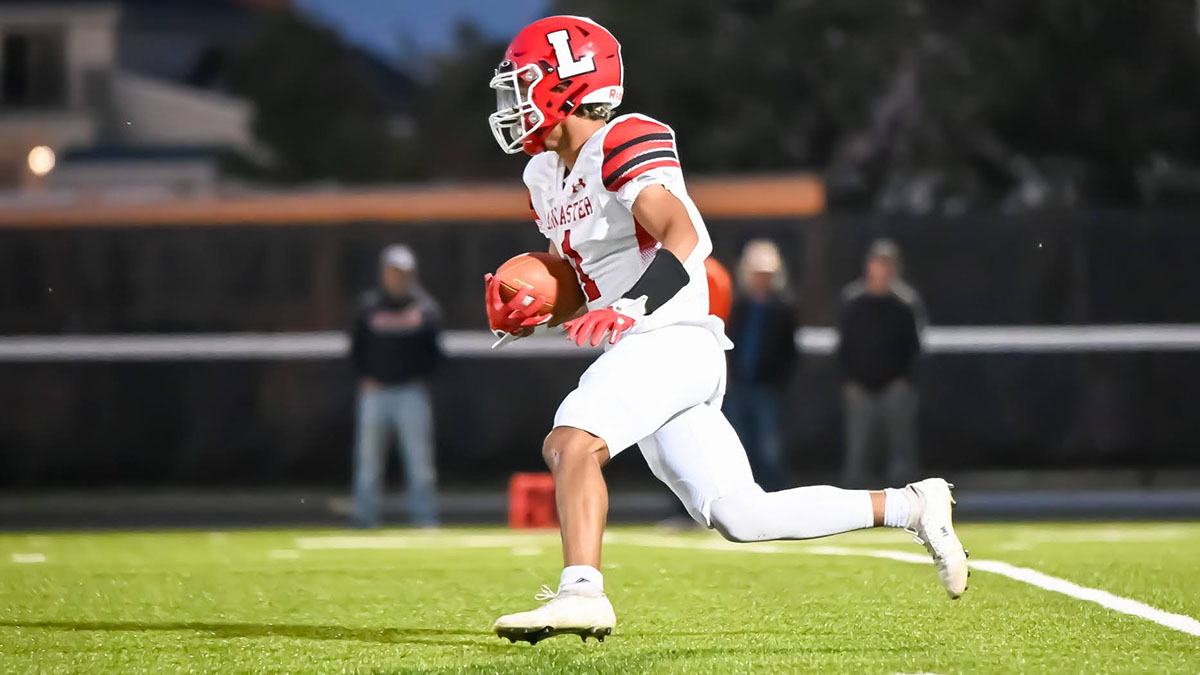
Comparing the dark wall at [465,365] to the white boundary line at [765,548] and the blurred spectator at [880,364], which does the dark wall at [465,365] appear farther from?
the white boundary line at [765,548]

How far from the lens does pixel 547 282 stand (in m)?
5.86

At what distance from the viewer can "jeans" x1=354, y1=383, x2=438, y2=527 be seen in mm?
13141

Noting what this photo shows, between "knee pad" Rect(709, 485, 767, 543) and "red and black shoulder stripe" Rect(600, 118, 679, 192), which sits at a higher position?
"red and black shoulder stripe" Rect(600, 118, 679, 192)

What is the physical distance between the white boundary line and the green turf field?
0.20ft

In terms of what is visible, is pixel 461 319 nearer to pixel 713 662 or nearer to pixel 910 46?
pixel 713 662

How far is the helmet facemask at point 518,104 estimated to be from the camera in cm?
584

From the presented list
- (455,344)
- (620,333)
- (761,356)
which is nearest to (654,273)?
(620,333)

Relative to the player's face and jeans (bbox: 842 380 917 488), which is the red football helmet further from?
jeans (bbox: 842 380 917 488)

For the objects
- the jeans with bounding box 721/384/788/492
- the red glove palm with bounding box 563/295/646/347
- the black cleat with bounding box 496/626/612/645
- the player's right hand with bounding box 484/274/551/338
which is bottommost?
the black cleat with bounding box 496/626/612/645

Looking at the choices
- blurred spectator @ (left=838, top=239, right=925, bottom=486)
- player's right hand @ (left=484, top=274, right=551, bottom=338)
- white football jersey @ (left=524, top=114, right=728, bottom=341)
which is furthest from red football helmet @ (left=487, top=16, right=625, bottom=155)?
blurred spectator @ (left=838, top=239, right=925, bottom=486)

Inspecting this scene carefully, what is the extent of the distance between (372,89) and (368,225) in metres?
36.4

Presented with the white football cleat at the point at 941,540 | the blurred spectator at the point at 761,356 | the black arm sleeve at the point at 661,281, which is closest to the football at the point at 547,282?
the black arm sleeve at the point at 661,281

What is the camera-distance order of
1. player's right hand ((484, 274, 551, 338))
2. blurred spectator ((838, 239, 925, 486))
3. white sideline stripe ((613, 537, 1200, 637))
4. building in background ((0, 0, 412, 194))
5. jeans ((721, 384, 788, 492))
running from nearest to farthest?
player's right hand ((484, 274, 551, 338)) < white sideline stripe ((613, 537, 1200, 637)) < jeans ((721, 384, 788, 492)) < blurred spectator ((838, 239, 925, 486)) < building in background ((0, 0, 412, 194))

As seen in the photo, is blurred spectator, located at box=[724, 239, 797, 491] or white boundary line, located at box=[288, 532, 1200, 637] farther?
blurred spectator, located at box=[724, 239, 797, 491]
